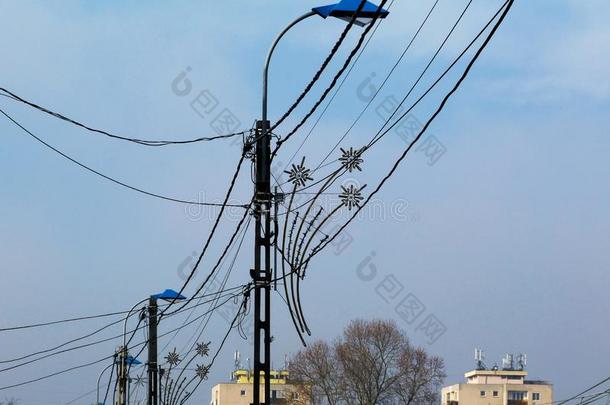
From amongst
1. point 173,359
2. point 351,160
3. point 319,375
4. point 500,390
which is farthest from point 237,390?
point 351,160

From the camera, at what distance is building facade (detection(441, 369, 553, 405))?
154 metres

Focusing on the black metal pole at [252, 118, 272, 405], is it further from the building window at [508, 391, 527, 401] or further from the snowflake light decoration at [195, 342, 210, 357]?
the building window at [508, 391, 527, 401]

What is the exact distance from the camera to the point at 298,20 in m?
19.7

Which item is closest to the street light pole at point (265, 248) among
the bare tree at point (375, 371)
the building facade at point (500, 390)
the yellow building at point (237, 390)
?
the bare tree at point (375, 371)

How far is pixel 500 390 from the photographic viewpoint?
15588 cm

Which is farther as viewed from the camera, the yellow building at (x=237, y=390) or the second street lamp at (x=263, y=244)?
the yellow building at (x=237, y=390)

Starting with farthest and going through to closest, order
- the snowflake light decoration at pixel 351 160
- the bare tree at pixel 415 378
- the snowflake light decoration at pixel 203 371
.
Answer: the bare tree at pixel 415 378
the snowflake light decoration at pixel 203 371
the snowflake light decoration at pixel 351 160

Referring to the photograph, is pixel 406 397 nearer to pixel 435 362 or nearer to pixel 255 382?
pixel 435 362

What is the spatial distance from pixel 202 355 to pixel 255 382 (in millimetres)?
10228

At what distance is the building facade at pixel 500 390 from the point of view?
15438 centimetres

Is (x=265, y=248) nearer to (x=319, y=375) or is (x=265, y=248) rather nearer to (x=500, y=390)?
(x=319, y=375)

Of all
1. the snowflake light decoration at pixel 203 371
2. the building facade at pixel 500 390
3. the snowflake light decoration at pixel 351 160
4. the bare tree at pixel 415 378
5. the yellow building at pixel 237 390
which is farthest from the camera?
the building facade at pixel 500 390

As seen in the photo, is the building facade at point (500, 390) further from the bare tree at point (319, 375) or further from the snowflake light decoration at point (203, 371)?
the snowflake light decoration at point (203, 371)

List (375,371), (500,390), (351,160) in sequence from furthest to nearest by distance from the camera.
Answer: (500,390)
(375,371)
(351,160)
